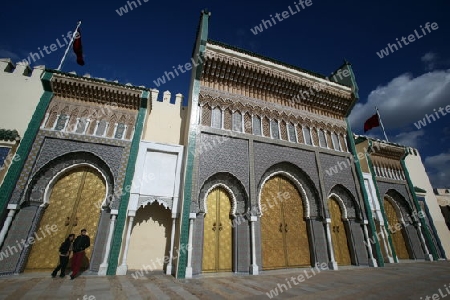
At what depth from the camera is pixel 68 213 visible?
6.77m

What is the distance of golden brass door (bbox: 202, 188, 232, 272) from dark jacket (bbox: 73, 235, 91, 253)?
3.39m

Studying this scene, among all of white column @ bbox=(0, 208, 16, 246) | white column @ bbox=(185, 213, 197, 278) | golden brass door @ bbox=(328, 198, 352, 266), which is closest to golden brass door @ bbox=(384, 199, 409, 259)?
golden brass door @ bbox=(328, 198, 352, 266)

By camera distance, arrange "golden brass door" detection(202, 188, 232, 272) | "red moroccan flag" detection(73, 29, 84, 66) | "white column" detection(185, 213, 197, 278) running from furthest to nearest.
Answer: "red moroccan flag" detection(73, 29, 84, 66)
"golden brass door" detection(202, 188, 232, 272)
"white column" detection(185, 213, 197, 278)

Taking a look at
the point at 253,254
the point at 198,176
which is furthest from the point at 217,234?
the point at 198,176

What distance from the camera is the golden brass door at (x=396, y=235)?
10961 mm

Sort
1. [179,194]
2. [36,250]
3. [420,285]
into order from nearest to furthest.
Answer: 1. [420,285]
2. [36,250]
3. [179,194]

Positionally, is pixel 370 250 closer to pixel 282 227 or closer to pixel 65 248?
pixel 282 227

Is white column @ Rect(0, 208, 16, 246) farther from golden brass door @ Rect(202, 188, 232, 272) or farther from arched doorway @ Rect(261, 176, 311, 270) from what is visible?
arched doorway @ Rect(261, 176, 311, 270)

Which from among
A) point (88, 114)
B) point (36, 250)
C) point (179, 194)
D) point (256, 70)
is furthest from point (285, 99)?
point (36, 250)

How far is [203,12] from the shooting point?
30.9ft

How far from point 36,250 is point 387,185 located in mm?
15666

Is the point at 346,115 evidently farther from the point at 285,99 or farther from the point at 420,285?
the point at 420,285

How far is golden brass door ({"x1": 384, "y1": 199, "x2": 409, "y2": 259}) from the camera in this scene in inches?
432

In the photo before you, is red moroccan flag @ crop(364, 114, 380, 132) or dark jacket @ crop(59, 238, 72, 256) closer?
dark jacket @ crop(59, 238, 72, 256)
